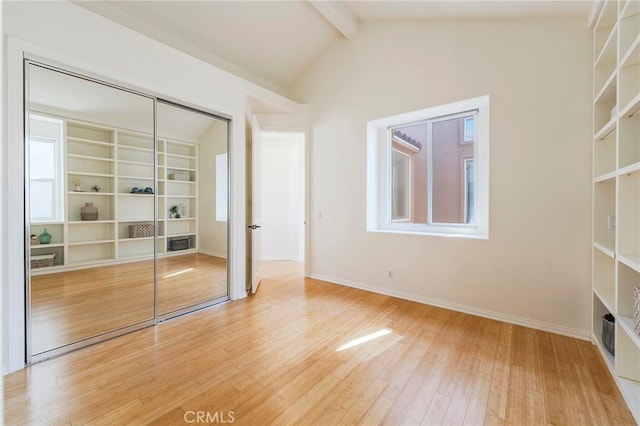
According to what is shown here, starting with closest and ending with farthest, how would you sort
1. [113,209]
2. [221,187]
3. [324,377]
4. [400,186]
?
1. [324,377]
2. [113,209]
3. [221,187]
4. [400,186]

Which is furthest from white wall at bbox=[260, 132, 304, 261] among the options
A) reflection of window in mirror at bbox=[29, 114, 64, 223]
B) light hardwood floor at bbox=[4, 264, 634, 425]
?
reflection of window in mirror at bbox=[29, 114, 64, 223]

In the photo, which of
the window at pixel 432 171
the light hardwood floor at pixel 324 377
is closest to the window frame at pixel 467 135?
the window at pixel 432 171

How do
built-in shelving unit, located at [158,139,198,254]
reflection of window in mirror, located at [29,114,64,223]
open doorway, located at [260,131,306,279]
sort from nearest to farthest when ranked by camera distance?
reflection of window in mirror, located at [29,114,64,223]
built-in shelving unit, located at [158,139,198,254]
open doorway, located at [260,131,306,279]

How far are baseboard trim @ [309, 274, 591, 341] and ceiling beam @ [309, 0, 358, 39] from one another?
3383mm

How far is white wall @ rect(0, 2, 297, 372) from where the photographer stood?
1916 mm

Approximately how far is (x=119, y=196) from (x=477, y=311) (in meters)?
3.69

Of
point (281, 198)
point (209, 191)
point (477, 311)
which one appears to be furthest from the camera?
point (281, 198)

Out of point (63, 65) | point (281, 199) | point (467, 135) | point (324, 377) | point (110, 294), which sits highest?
point (63, 65)

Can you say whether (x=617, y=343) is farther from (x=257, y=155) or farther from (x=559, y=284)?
(x=257, y=155)

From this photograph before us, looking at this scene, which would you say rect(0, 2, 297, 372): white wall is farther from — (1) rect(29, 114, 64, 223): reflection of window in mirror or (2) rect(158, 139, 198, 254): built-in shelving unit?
(2) rect(158, 139, 198, 254): built-in shelving unit

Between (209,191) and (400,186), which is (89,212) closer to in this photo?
(209,191)

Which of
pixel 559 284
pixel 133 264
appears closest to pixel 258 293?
pixel 133 264

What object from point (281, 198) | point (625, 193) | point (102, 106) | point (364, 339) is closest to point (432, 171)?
point (625, 193)

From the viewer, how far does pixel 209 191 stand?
3.22 metres
